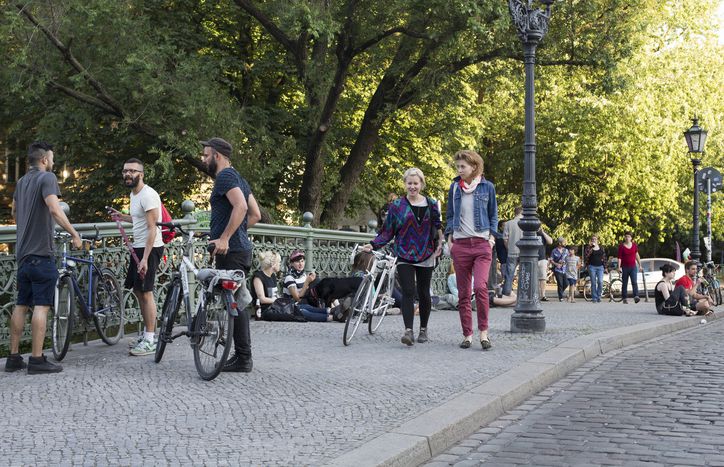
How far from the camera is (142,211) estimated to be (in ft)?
28.8

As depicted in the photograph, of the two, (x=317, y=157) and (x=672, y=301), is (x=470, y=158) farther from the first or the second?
(x=317, y=157)

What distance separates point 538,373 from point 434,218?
2.39 metres

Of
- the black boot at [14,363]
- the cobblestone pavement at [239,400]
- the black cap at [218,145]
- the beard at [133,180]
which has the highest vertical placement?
the black cap at [218,145]

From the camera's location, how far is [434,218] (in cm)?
970

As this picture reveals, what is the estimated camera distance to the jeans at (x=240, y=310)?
24.8 feet

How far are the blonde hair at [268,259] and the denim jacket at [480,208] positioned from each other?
3893mm

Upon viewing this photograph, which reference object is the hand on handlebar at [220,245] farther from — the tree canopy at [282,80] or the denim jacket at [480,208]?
the tree canopy at [282,80]

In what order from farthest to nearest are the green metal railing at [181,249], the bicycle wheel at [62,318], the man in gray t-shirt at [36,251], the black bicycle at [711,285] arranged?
the black bicycle at [711,285] < the green metal railing at [181,249] < the bicycle wheel at [62,318] < the man in gray t-shirt at [36,251]

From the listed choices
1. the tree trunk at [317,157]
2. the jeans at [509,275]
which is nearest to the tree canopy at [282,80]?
the tree trunk at [317,157]

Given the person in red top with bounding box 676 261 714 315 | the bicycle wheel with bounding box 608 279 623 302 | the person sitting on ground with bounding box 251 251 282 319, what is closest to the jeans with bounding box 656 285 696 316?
the person in red top with bounding box 676 261 714 315

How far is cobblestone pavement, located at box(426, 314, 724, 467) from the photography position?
5.42 meters

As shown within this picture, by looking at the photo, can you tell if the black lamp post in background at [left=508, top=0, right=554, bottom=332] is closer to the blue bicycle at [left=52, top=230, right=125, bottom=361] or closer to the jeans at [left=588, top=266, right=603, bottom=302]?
the blue bicycle at [left=52, top=230, right=125, bottom=361]

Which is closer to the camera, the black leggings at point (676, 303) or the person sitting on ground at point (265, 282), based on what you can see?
the person sitting on ground at point (265, 282)

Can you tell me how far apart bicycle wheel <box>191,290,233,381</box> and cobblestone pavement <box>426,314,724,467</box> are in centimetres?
212
